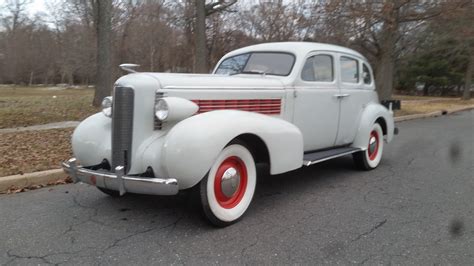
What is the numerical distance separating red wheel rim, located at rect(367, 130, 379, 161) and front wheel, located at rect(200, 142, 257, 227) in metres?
2.95

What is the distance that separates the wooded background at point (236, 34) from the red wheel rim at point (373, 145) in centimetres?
734

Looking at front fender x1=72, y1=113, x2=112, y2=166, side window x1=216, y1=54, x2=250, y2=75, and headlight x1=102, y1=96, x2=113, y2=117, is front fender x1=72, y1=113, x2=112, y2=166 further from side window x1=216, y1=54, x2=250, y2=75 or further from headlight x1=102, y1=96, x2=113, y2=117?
side window x1=216, y1=54, x2=250, y2=75

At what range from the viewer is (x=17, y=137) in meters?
7.61

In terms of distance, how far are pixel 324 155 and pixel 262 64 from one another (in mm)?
1495

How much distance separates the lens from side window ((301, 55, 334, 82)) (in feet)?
16.4

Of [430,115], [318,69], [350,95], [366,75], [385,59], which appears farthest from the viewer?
[430,115]

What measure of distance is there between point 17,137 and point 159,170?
18.4 feet

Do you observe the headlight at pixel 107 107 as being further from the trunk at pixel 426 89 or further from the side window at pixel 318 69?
the trunk at pixel 426 89

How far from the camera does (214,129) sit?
3.44 m

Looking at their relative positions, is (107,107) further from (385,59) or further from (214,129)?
(385,59)

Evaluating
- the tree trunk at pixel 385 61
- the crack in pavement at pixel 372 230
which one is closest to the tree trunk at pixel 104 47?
the tree trunk at pixel 385 61

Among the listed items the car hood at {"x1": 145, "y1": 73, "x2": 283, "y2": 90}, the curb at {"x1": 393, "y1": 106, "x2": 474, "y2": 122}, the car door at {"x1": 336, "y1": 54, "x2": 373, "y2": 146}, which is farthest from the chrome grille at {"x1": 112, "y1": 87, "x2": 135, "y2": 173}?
the curb at {"x1": 393, "y1": 106, "x2": 474, "y2": 122}

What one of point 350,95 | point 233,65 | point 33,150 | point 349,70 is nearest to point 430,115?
point 349,70

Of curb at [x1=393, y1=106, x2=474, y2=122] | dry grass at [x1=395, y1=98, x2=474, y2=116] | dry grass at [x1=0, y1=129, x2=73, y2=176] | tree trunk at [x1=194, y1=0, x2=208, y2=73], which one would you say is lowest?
dry grass at [x1=0, y1=129, x2=73, y2=176]
